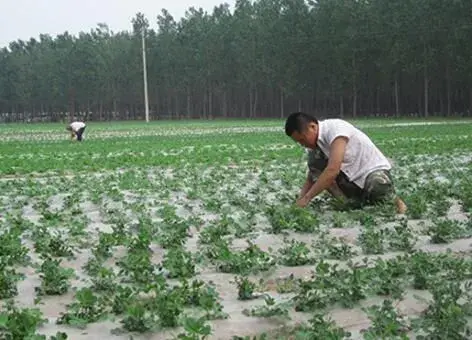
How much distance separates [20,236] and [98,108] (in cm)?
8850

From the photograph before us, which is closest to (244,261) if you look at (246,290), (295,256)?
(295,256)

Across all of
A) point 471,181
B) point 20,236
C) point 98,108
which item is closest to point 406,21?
point 471,181

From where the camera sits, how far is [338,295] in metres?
3.68

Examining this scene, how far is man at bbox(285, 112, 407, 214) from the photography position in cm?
653

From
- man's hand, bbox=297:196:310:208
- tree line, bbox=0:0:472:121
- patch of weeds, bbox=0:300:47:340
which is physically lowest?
patch of weeds, bbox=0:300:47:340

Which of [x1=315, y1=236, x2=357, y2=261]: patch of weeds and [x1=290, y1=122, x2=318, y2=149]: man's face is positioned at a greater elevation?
[x1=290, y1=122, x2=318, y2=149]: man's face

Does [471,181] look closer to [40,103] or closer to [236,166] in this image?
[236,166]

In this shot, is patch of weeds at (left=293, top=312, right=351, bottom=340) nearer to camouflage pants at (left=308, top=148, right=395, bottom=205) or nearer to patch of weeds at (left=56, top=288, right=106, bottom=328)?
patch of weeds at (left=56, top=288, right=106, bottom=328)

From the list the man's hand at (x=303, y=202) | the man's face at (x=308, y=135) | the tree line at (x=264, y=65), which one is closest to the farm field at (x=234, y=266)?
the man's hand at (x=303, y=202)

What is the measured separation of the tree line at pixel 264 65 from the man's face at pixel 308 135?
135 feet

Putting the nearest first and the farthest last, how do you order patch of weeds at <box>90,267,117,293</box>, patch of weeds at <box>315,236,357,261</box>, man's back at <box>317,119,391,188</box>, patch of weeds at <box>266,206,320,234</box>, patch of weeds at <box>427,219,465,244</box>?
patch of weeds at <box>90,267,117,293</box>, patch of weeds at <box>315,236,357,261</box>, patch of weeds at <box>427,219,465,244</box>, patch of weeds at <box>266,206,320,234</box>, man's back at <box>317,119,391,188</box>

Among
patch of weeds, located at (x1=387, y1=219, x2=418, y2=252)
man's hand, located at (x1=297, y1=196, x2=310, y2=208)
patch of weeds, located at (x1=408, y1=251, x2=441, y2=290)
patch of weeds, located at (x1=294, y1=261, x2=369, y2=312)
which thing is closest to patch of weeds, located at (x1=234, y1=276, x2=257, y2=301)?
patch of weeds, located at (x1=294, y1=261, x2=369, y2=312)

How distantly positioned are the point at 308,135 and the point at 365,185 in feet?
2.98

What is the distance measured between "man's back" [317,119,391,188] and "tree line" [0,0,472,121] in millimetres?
40696
